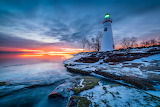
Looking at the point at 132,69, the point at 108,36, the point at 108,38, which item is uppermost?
the point at 108,36

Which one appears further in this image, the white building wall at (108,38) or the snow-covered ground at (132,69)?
the white building wall at (108,38)

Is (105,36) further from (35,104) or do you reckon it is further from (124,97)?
(35,104)

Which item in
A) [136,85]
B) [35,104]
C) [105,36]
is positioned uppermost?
[105,36]

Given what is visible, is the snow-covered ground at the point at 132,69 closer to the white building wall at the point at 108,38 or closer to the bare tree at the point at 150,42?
the white building wall at the point at 108,38

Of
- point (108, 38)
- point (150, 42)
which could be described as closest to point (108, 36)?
point (108, 38)

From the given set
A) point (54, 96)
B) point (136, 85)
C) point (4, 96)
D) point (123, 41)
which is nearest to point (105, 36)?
point (136, 85)

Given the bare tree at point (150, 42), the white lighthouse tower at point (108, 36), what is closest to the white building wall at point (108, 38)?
the white lighthouse tower at point (108, 36)

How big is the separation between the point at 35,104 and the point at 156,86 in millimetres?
9147

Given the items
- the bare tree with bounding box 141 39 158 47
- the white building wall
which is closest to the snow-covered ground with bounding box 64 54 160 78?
the white building wall

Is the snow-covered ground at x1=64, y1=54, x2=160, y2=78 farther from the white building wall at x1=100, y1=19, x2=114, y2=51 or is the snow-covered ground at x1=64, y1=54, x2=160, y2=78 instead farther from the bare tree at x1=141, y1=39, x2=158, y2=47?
the bare tree at x1=141, y1=39, x2=158, y2=47

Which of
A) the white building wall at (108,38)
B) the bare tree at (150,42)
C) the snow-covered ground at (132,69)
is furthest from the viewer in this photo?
the bare tree at (150,42)

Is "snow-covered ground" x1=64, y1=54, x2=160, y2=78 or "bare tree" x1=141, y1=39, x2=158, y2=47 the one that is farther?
"bare tree" x1=141, y1=39, x2=158, y2=47

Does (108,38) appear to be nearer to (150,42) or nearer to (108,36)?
(108,36)

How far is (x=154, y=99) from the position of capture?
11.5 ft
